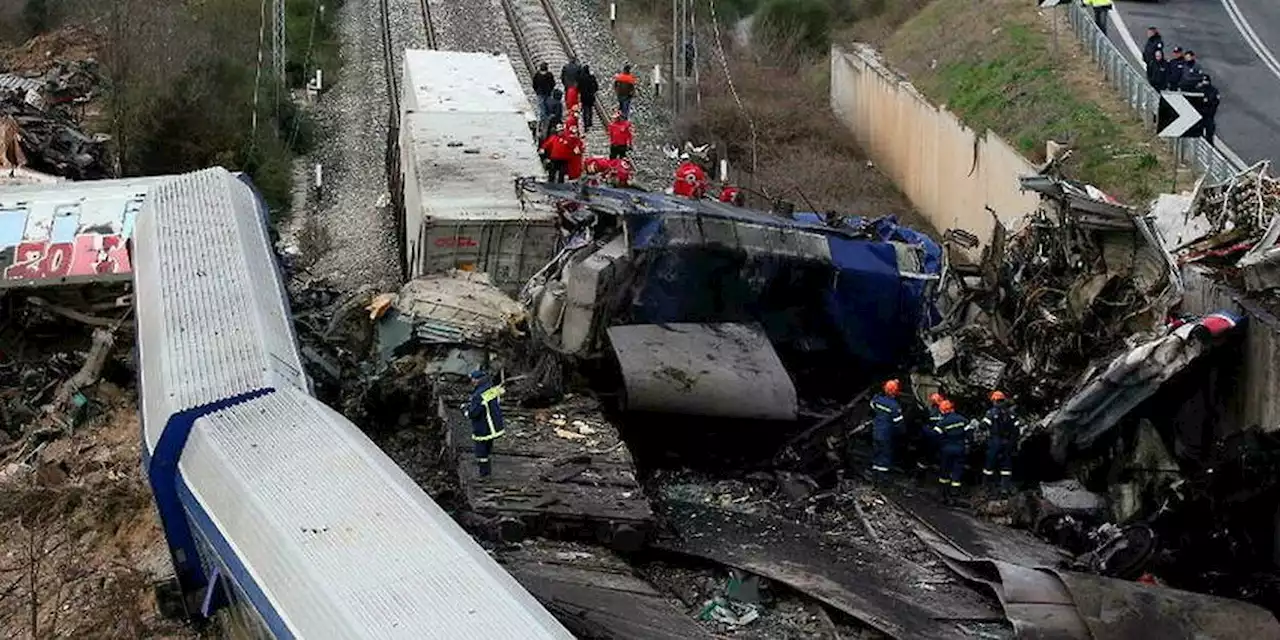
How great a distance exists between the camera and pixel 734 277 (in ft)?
39.2

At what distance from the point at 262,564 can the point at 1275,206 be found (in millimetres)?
8514

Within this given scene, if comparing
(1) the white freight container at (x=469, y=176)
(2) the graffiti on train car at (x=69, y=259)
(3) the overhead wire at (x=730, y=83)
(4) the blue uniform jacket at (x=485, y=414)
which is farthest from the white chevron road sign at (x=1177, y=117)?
(2) the graffiti on train car at (x=69, y=259)

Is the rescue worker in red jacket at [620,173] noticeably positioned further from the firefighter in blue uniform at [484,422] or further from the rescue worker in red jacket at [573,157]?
the firefighter in blue uniform at [484,422]

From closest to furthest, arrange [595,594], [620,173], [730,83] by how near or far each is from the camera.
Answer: [595,594], [620,173], [730,83]

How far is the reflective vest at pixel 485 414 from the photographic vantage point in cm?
961

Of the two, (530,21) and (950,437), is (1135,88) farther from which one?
(530,21)

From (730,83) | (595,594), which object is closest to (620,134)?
(730,83)

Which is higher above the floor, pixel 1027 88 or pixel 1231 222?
pixel 1027 88

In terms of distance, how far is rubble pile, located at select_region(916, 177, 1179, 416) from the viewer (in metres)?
11.7

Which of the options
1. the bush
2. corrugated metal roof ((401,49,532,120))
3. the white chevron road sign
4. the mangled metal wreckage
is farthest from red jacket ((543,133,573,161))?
the bush

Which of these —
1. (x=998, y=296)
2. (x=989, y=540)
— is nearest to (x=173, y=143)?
(x=998, y=296)

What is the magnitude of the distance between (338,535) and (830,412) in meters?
5.89

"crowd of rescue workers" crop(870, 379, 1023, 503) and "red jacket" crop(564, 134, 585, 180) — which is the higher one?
"red jacket" crop(564, 134, 585, 180)

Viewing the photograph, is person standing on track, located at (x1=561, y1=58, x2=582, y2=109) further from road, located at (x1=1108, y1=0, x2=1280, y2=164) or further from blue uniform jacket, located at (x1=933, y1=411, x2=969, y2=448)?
blue uniform jacket, located at (x1=933, y1=411, x2=969, y2=448)
